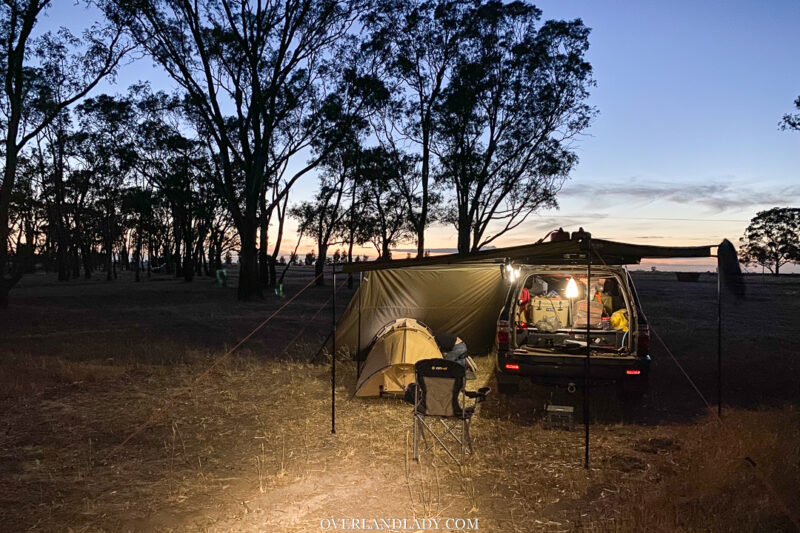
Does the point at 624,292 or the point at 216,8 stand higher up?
the point at 216,8

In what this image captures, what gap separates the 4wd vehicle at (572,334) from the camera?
21.4 feet

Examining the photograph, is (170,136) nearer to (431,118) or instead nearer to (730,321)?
(431,118)

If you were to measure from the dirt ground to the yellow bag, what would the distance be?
40.3 inches

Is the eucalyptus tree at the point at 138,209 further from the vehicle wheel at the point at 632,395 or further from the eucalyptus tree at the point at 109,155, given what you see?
the vehicle wheel at the point at 632,395

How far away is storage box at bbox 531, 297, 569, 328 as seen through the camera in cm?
809

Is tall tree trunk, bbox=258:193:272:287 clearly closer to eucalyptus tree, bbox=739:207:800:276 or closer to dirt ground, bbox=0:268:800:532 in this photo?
dirt ground, bbox=0:268:800:532

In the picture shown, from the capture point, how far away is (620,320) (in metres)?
7.30

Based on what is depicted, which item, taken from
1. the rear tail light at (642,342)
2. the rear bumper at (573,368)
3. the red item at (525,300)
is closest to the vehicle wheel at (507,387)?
the rear bumper at (573,368)

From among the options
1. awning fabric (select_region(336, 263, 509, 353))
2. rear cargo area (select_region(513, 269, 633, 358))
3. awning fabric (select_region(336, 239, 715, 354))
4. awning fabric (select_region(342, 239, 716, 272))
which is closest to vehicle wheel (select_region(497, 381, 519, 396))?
rear cargo area (select_region(513, 269, 633, 358))

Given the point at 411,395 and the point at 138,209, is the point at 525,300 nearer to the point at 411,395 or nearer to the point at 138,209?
the point at 411,395

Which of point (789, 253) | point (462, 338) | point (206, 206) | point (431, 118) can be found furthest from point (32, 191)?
point (789, 253)

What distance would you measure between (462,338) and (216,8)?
1617cm

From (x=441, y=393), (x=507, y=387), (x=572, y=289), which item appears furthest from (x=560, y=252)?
(x=572, y=289)

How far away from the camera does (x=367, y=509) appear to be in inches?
167
